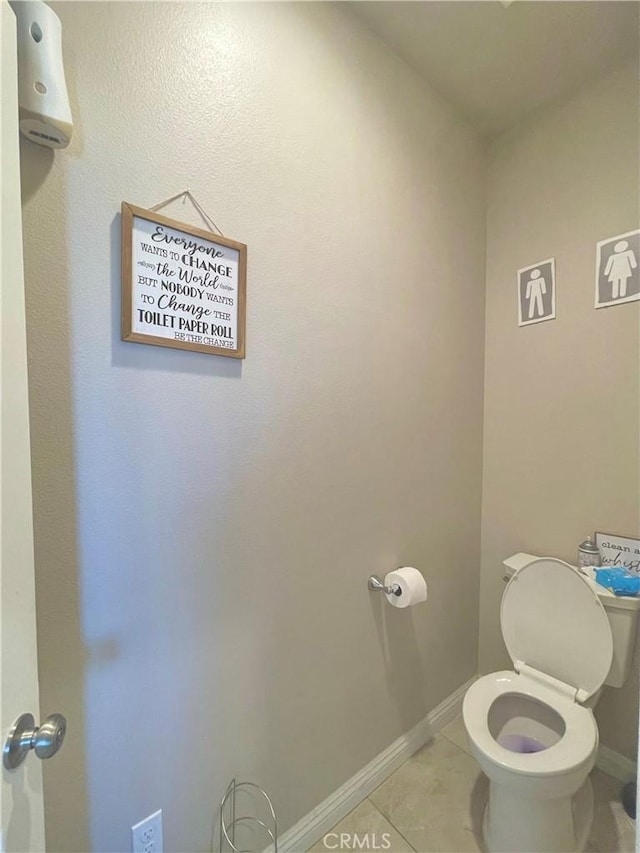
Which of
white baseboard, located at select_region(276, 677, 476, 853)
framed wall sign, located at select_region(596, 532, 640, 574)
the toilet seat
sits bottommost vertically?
white baseboard, located at select_region(276, 677, 476, 853)

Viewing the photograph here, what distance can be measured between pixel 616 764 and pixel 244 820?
145 cm

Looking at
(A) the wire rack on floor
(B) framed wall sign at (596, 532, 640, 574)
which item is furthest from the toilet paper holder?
(B) framed wall sign at (596, 532, 640, 574)

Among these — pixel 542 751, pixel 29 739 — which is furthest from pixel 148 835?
pixel 542 751

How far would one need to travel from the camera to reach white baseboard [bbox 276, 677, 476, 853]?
46.3 inches

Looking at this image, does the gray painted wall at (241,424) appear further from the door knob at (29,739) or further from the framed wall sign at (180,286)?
the door knob at (29,739)

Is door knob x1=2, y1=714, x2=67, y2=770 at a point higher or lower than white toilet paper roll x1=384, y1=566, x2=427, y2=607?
higher

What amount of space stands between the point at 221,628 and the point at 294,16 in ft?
5.82

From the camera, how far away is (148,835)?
891mm

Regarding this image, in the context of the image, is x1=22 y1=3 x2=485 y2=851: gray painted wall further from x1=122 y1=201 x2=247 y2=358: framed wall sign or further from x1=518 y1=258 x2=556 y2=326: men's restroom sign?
x1=518 y1=258 x2=556 y2=326: men's restroom sign

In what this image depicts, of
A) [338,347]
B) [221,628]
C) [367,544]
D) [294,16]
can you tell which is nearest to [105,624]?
[221,628]

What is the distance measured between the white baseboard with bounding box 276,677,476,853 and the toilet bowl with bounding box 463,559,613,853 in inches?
13.0

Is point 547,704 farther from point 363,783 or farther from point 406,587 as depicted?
point 363,783

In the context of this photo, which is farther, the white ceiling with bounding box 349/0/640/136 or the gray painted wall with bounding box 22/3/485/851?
the white ceiling with bounding box 349/0/640/136

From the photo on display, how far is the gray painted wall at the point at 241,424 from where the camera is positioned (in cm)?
78
